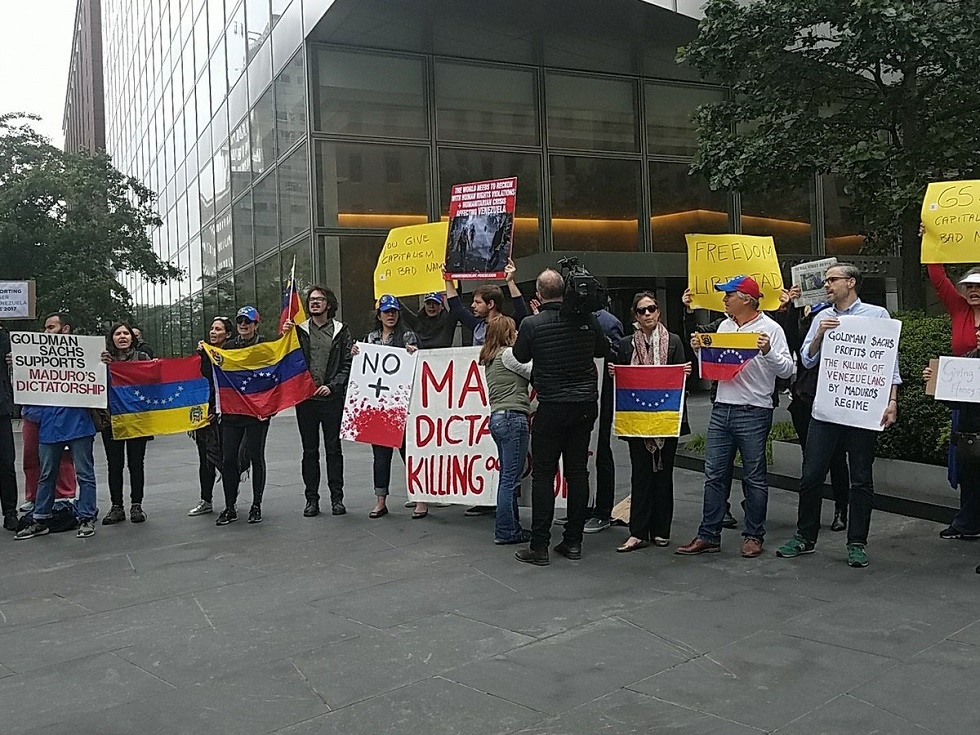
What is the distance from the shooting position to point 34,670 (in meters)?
4.49

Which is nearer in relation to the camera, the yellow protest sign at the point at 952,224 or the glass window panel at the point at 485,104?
the yellow protest sign at the point at 952,224

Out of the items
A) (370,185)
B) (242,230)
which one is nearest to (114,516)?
(370,185)

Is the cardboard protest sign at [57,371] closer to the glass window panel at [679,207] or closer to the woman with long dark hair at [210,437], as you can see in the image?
the woman with long dark hair at [210,437]

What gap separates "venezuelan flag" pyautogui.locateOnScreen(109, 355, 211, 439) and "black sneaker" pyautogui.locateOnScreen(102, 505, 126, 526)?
0.69 meters

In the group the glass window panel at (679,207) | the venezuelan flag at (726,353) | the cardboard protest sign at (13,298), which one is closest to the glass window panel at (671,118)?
the glass window panel at (679,207)

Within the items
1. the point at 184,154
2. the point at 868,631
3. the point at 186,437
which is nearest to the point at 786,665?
the point at 868,631

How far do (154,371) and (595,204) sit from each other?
43.5 ft

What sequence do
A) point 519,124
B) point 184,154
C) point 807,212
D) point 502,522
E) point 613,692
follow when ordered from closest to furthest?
point 613,692, point 502,522, point 519,124, point 807,212, point 184,154

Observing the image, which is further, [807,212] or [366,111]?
[807,212]

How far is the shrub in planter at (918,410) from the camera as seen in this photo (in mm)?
7211

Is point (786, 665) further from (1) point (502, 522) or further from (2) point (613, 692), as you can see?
(1) point (502, 522)

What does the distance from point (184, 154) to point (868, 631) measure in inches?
1130

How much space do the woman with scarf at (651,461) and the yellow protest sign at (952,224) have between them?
1776 millimetres

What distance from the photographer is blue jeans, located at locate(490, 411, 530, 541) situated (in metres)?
6.73
